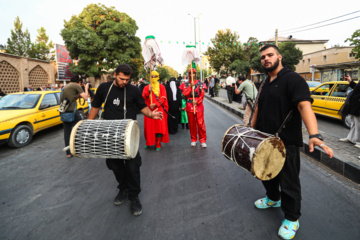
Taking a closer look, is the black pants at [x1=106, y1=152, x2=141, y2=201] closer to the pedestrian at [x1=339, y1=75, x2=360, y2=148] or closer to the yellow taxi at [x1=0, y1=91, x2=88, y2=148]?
the yellow taxi at [x1=0, y1=91, x2=88, y2=148]

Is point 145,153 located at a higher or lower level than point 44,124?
lower

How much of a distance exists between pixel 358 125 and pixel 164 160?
445cm

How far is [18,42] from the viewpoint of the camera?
29.8 meters

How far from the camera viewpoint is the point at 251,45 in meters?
37.2

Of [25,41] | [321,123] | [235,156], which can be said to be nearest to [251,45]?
[321,123]

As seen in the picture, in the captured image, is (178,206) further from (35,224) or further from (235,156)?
(35,224)

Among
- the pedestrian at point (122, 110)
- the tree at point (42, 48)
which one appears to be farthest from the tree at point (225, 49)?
the pedestrian at point (122, 110)

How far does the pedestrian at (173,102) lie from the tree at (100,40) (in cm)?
1811

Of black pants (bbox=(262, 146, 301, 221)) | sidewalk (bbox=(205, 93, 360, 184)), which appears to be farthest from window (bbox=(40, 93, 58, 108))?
sidewalk (bbox=(205, 93, 360, 184))

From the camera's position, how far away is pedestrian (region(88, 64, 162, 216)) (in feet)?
8.71

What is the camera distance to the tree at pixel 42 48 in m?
30.8

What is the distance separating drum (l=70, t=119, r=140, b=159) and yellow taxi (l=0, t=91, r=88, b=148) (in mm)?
2913

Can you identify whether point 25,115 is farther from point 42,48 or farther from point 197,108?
point 42,48

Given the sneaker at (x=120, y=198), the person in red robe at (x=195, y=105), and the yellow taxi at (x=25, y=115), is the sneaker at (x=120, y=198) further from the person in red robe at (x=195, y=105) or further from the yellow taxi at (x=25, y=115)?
the yellow taxi at (x=25, y=115)
